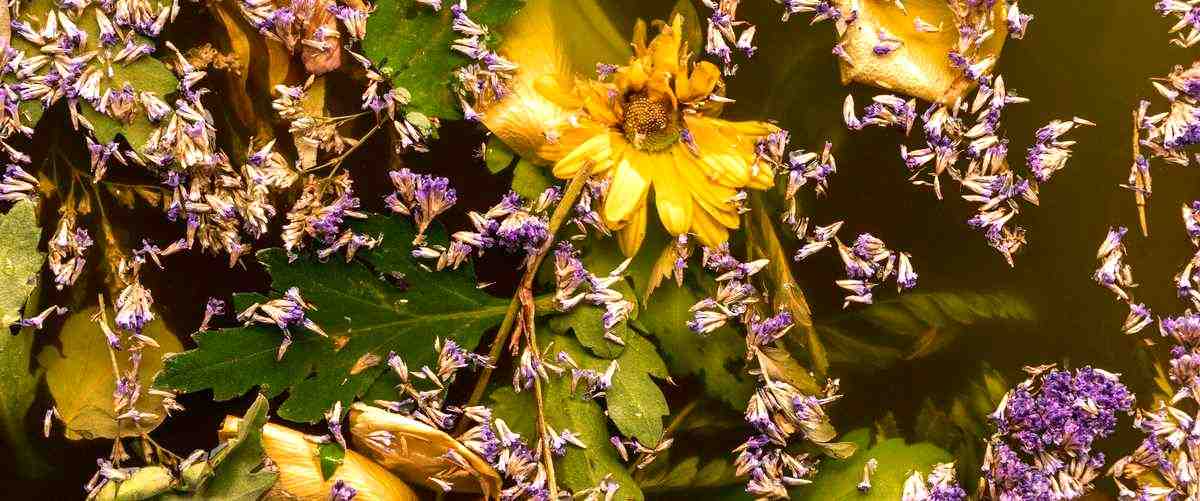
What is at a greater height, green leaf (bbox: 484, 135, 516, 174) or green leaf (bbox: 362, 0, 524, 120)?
green leaf (bbox: 362, 0, 524, 120)

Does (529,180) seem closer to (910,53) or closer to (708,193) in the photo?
(708,193)

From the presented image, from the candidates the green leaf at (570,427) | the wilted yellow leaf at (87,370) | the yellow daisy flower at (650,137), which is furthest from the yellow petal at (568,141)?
the wilted yellow leaf at (87,370)

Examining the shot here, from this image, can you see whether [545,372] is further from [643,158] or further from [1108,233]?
[1108,233]

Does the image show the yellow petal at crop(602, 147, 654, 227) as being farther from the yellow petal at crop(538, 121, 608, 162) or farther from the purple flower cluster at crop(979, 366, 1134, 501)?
the purple flower cluster at crop(979, 366, 1134, 501)

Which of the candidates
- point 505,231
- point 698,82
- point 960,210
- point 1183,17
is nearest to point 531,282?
point 505,231

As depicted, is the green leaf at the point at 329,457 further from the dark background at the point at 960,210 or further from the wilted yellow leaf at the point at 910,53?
the wilted yellow leaf at the point at 910,53

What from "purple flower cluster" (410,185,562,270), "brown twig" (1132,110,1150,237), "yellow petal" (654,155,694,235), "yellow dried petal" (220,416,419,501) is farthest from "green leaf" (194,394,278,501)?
"brown twig" (1132,110,1150,237)

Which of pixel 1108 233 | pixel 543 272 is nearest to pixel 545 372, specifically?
pixel 543 272
